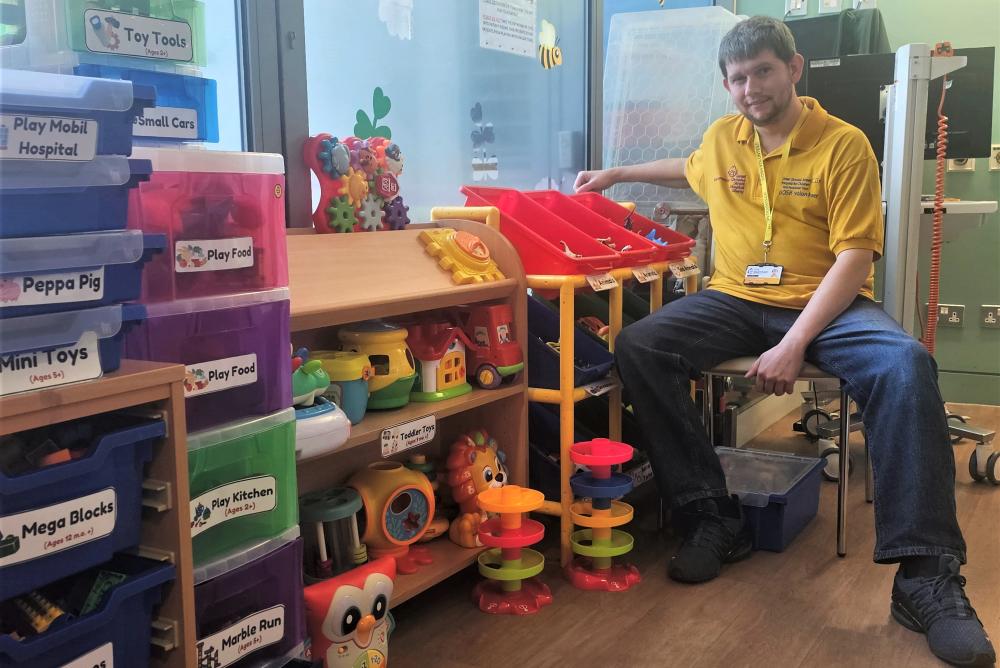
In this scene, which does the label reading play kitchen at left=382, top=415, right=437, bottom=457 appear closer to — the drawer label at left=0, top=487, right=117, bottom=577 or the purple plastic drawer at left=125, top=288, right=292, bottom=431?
the purple plastic drawer at left=125, top=288, right=292, bottom=431

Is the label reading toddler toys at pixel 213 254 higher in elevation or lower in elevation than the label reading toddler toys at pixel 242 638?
higher

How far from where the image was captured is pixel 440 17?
2580mm

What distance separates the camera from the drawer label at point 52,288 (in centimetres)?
101

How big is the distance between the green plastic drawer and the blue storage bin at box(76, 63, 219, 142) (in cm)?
44

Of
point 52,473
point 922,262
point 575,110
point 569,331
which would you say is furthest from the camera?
point 922,262

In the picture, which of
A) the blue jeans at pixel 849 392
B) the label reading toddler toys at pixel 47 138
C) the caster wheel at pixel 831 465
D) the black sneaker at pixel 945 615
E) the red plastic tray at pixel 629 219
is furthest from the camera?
the caster wheel at pixel 831 465

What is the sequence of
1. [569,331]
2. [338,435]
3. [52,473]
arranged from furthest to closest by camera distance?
[569,331], [338,435], [52,473]

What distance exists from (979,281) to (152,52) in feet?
11.9

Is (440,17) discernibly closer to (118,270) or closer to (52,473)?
(118,270)

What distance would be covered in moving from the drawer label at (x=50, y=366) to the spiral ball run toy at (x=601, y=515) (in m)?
1.20

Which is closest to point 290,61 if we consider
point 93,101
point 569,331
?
point 569,331

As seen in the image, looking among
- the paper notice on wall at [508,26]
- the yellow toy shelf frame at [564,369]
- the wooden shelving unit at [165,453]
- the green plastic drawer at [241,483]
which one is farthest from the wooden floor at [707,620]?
the paper notice on wall at [508,26]

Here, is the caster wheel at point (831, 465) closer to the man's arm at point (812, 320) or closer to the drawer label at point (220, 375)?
the man's arm at point (812, 320)

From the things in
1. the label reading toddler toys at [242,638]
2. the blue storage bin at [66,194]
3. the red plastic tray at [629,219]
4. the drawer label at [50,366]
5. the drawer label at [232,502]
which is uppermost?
the blue storage bin at [66,194]
